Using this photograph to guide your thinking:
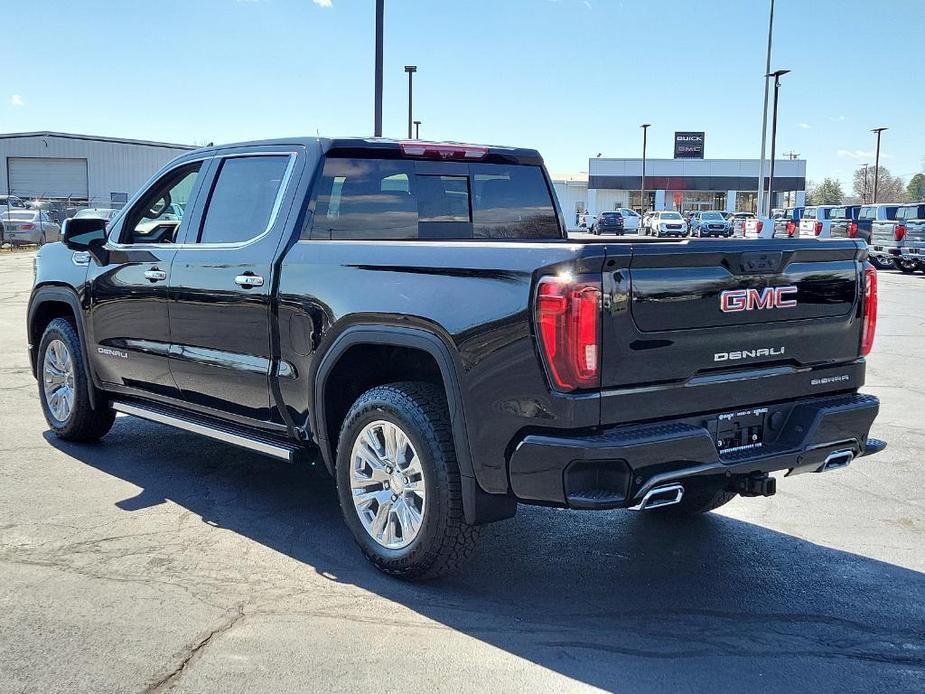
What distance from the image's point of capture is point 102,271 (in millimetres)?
6301

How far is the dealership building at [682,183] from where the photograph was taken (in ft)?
270

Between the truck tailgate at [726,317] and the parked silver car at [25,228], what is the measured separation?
110 feet

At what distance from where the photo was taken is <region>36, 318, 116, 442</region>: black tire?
6684mm

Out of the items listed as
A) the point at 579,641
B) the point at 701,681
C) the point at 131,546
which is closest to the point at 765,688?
the point at 701,681

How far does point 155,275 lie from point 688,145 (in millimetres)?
89144

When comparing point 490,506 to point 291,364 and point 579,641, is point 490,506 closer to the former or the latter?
point 579,641

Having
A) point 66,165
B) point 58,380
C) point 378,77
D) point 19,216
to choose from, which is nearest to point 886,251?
point 378,77

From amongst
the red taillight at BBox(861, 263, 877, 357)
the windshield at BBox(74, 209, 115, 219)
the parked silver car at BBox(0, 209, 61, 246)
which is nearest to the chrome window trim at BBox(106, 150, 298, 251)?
the windshield at BBox(74, 209, 115, 219)

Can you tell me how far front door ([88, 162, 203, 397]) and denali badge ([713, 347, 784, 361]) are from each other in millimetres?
3252

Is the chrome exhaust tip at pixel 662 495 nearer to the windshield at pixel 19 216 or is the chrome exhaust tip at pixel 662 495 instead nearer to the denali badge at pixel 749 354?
A: the denali badge at pixel 749 354

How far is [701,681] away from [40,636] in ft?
8.22

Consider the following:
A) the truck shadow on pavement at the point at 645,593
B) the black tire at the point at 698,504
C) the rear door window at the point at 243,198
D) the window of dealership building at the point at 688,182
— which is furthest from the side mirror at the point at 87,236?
the window of dealership building at the point at 688,182

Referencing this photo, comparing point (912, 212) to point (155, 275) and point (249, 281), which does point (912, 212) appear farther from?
point (249, 281)

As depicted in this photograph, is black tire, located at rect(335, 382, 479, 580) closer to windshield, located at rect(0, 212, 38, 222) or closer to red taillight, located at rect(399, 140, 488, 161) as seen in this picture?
red taillight, located at rect(399, 140, 488, 161)
